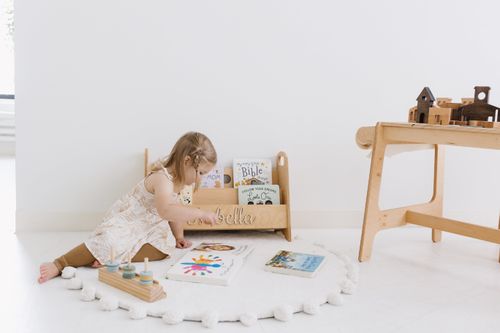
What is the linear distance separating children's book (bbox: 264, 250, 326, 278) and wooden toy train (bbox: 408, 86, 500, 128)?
662mm

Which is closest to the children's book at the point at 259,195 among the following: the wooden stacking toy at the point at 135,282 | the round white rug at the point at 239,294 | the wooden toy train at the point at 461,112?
the round white rug at the point at 239,294

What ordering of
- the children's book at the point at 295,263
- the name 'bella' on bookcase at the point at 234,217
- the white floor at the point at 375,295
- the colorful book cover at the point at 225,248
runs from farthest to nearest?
→ the name 'bella' on bookcase at the point at 234,217 → the colorful book cover at the point at 225,248 → the children's book at the point at 295,263 → the white floor at the point at 375,295

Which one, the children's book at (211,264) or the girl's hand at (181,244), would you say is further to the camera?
the girl's hand at (181,244)

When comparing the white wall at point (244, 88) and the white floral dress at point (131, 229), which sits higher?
the white wall at point (244, 88)

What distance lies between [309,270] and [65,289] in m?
0.79

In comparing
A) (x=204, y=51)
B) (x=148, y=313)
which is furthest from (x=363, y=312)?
(x=204, y=51)

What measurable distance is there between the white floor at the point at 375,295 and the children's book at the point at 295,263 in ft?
0.56

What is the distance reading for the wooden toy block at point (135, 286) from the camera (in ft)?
4.80

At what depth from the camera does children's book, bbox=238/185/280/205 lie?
231 cm

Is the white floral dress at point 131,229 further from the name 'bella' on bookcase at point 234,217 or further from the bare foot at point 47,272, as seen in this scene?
the name 'bella' on bookcase at point 234,217

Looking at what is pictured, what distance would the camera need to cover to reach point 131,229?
1854mm

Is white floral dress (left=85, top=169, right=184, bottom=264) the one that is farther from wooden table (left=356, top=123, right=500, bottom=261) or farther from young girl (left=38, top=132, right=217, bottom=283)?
wooden table (left=356, top=123, right=500, bottom=261)

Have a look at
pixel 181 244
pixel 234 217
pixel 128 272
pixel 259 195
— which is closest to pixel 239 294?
pixel 128 272

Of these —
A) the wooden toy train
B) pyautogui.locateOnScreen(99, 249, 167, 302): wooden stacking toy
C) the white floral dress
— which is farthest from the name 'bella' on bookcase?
→ the wooden toy train
